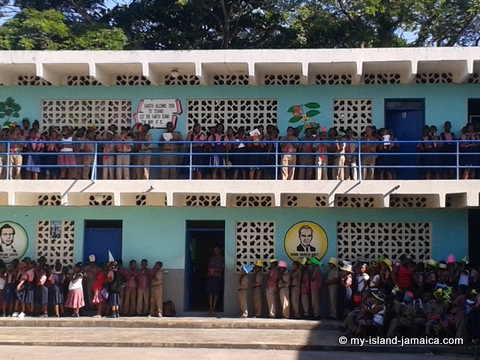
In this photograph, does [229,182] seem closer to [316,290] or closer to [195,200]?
[195,200]

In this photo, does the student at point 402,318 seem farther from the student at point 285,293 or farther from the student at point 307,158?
the student at point 307,158

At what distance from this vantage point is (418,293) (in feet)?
48.6

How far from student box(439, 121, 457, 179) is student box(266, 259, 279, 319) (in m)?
4.22

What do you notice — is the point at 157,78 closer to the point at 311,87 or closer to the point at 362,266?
the point at 311,87

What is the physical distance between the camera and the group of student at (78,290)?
16375 mm

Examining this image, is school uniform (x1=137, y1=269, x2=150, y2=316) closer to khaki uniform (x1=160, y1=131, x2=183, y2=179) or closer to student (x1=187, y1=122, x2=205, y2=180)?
khaki uniform (x1=160, y1=131, x2=183, y2=179)

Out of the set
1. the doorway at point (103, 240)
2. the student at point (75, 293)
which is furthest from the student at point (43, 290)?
the doorway at point (103, 240)

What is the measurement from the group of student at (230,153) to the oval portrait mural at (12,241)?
134cm

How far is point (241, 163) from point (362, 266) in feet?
11.4

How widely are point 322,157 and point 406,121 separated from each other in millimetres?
2511

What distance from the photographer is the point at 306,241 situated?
1686cm

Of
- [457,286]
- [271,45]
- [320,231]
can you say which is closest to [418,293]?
[457,286]

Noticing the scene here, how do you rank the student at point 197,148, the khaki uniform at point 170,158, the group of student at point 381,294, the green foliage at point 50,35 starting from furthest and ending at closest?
the green foliage at point 50,35 < the khaki uniform at point 170,158 < the student at point 197,148 < the group of student at point 381,294

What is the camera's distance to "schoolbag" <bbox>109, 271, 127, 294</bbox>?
16344mm
